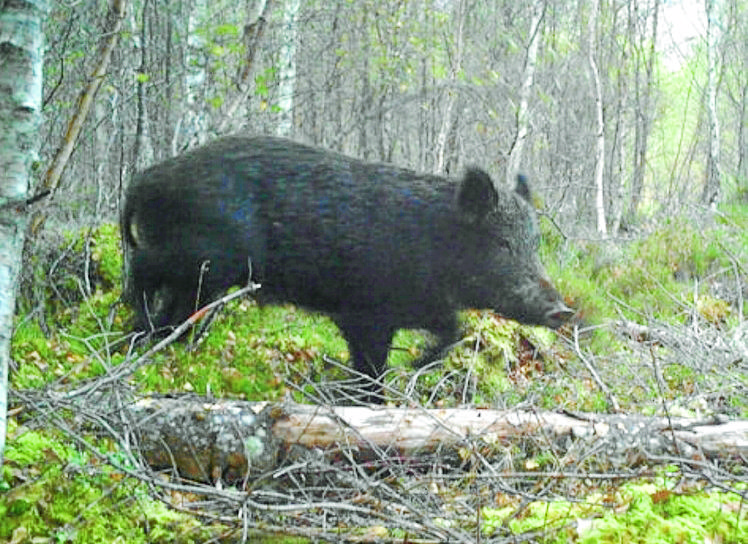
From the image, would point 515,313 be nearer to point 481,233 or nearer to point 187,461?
point 481,233

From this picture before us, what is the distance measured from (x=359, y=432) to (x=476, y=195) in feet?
8.27

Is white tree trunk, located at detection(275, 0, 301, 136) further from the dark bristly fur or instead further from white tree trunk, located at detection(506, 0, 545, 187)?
the dark bristly fur

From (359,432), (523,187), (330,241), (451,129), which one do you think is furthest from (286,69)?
(359,432)

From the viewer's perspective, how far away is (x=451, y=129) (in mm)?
13828

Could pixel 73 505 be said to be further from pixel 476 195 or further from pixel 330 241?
pixel 476 195

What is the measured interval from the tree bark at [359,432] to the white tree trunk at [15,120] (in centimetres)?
125

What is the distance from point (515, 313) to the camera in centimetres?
596

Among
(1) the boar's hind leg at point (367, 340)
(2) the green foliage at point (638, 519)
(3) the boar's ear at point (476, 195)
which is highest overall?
(3) the boar's ear at point (476, 195)

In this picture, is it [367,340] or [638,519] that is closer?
[638,519]

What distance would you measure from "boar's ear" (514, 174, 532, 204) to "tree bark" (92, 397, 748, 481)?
2.75m

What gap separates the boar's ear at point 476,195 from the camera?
225 inches

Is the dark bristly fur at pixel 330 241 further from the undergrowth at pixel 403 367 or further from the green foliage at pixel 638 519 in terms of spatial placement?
the green foliage at pixel 638 519

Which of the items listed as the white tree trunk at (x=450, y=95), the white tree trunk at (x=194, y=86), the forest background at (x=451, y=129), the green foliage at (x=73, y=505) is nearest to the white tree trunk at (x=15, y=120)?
the green foliage at (x=73, y=505)

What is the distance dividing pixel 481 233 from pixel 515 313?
613mm
